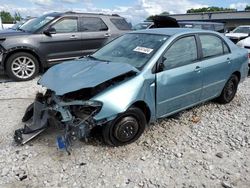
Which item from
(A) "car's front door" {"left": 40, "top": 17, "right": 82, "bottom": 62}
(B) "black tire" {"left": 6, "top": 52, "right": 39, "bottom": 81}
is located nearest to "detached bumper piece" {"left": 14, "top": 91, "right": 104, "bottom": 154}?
(B) "black tire" {"left": 6, "top": 52, "right": 39, "bottom": 81}

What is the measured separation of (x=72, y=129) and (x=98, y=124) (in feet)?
1.07

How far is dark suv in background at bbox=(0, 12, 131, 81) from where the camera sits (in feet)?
22.3

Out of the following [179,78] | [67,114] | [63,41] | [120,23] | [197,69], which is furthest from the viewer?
[120,23]

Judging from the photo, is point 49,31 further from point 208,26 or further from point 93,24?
point 208,26

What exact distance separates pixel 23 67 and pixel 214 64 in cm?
461

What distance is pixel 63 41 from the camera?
292 inches

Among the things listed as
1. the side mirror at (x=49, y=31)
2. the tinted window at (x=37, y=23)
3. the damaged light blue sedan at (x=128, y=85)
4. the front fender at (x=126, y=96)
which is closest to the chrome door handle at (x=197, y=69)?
the damaged light blue sedan at (x=128, y=85)

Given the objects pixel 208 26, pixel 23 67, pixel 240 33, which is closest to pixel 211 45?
pixel 23 67

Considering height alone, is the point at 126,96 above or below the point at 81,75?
below

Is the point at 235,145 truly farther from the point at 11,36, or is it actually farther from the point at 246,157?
the point at 11,36

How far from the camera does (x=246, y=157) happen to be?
3.64m

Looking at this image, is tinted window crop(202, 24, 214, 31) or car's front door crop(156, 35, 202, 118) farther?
tinted window crop(202, 24, 214, 31)

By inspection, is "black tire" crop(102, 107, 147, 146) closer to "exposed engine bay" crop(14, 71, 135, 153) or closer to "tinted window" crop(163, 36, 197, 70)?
"exposed engine bay" crop(14, 71, 135, 153)

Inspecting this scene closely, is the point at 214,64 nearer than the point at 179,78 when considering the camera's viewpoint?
No
